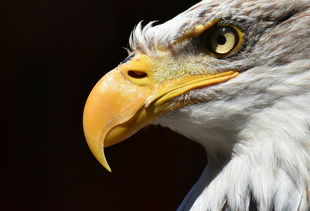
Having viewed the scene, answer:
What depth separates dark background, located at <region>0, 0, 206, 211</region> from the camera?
5996mm

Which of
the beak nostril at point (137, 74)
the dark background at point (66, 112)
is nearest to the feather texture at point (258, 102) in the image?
the beak nostril at point (137, 74)

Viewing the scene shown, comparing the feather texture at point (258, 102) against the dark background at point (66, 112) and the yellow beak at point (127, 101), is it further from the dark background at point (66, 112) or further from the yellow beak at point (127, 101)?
the dark background at point (66, 112)

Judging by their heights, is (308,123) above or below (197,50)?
below

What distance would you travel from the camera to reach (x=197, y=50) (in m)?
2.95

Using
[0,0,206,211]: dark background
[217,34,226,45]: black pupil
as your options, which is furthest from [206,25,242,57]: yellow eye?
[0,0,206,211]: dark background

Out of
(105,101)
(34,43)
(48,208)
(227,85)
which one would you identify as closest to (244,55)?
(227,85)

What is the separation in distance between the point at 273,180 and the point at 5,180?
3894mm

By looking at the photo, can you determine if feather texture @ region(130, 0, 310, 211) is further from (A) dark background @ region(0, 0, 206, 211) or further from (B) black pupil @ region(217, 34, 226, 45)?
(A) dark background @ region(0, 0, 206, 211)

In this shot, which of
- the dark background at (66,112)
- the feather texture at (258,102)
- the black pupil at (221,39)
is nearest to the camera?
the feather texture at (258,102)

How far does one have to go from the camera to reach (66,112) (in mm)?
6297

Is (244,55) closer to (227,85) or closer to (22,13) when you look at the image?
(227,85)

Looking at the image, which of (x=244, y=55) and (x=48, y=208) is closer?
(x=244, y=55)

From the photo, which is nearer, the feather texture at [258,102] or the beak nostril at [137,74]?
the feather texture at [258,102]

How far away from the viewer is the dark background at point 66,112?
5996 millimetres
